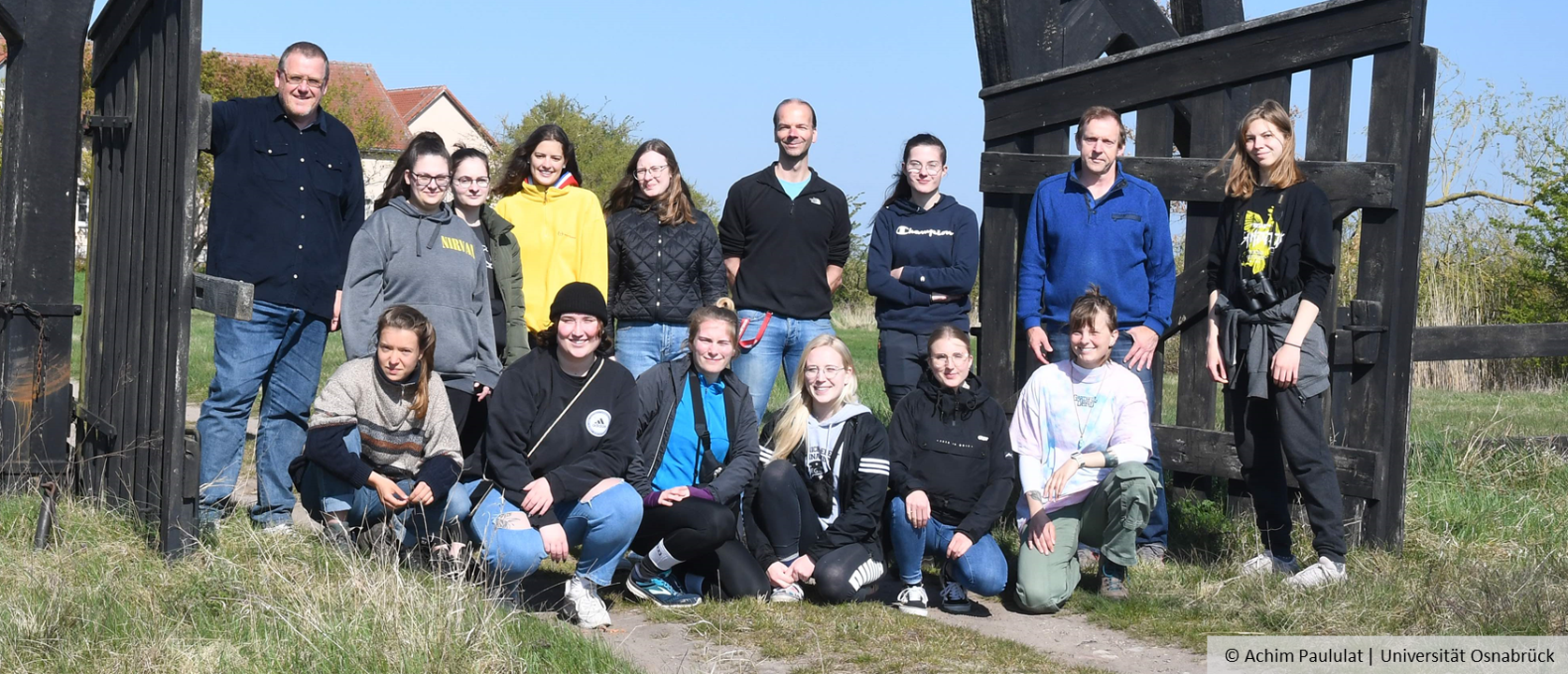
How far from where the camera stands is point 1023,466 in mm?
5141

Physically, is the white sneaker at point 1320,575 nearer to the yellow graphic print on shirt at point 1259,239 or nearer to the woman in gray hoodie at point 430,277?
the yellow graphic print on shirt at point 1259,239

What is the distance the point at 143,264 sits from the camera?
16.6 ft

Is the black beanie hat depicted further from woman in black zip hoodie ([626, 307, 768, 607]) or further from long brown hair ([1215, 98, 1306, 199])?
long brown hair ([1215, 98, 1306, 199])

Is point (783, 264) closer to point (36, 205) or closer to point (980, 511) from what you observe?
point (980, 511)

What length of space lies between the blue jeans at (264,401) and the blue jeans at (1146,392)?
3017mm

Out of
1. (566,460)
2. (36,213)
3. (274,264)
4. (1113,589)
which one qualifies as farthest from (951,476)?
(36,213)

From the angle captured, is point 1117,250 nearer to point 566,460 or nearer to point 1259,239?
point 1259,239

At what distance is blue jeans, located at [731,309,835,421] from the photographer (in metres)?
6.02

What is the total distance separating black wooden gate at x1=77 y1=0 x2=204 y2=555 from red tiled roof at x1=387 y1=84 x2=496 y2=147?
49.5 m

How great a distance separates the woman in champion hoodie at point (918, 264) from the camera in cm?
595

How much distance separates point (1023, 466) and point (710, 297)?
1722 mm

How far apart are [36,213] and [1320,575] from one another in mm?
5285

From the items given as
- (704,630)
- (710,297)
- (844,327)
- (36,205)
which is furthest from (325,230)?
(844,327)

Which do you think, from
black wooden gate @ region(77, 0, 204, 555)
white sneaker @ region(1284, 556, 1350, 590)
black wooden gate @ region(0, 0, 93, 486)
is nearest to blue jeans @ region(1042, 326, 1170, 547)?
white sneaker @ region(1284, 556, 1350, 590)
